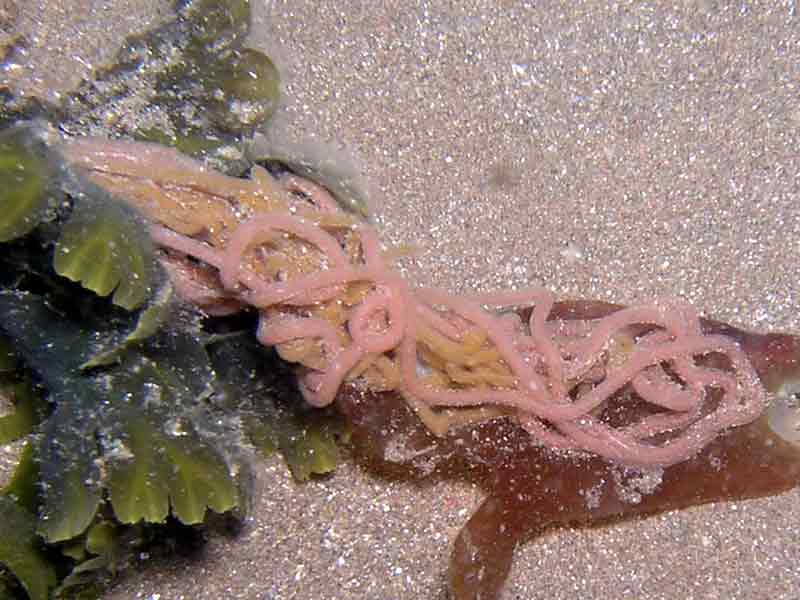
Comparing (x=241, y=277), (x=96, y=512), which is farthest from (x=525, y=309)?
(x=96, y=512)

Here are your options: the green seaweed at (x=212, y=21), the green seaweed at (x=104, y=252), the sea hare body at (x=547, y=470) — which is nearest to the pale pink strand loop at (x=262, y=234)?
the green seaweed at (x=104, y=252)

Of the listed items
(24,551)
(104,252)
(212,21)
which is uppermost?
(212,21)

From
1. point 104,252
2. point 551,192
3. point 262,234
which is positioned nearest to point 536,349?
point 262,234

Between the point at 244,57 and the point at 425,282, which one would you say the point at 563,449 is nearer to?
the point at 425,282

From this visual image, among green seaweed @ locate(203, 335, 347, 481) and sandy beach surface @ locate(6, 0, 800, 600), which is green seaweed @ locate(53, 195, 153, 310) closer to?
green seaweed @ locate(203, 335, 347, 481)

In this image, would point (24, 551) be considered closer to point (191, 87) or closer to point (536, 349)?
point (191, 87)

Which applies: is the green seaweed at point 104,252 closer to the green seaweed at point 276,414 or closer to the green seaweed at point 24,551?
the green seaweed at point 276,414
